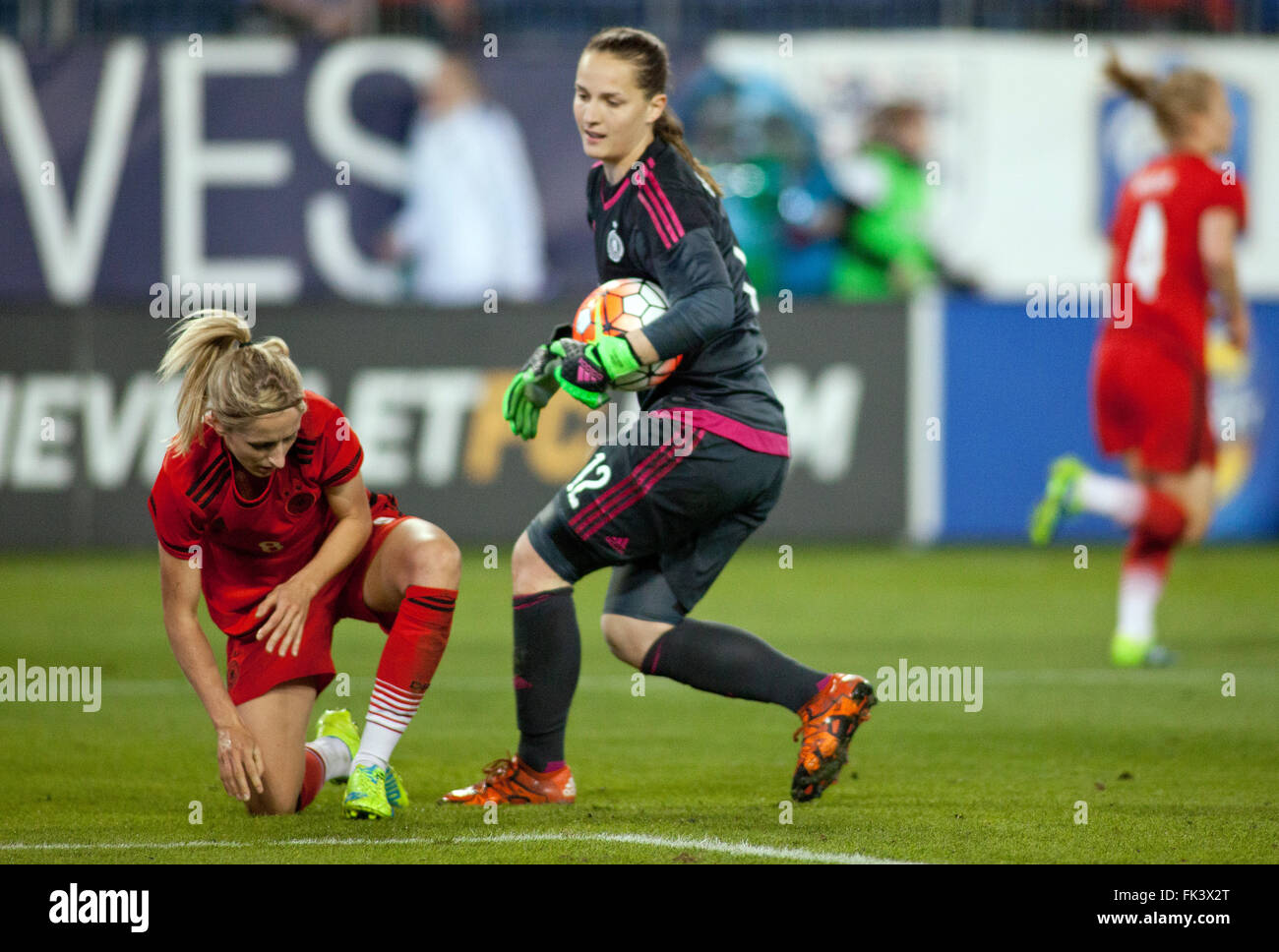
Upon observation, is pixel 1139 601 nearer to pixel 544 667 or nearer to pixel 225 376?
pixel 544 667

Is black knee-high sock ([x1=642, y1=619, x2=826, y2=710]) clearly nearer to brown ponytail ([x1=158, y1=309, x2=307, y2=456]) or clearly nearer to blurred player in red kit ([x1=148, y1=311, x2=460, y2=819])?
blurred player in red kit ([x1=148, y1=311, x2=460, y2=819])

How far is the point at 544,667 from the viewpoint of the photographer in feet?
15.9

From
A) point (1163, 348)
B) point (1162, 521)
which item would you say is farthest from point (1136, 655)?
point (1163, 348)

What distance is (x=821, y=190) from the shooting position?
14.1 meters

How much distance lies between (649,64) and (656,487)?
1.14 meters

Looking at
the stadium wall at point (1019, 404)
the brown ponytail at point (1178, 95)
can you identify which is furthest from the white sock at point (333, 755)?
the stadium wall at point (1019, 404)

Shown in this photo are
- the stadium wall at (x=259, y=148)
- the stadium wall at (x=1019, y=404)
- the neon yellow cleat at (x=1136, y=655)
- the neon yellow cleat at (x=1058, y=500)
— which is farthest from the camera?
the stadium wall at (x=259, y=148)

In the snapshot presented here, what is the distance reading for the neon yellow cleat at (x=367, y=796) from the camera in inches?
180

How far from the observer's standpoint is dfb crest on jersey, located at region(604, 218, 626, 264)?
4836 millimetres

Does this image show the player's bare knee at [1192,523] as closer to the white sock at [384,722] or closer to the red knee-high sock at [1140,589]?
the red knee-high sock at [1140,589]

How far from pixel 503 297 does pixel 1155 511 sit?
5944mm
